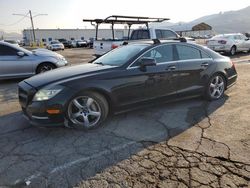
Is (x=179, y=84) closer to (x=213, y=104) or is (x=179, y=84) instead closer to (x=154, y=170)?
(x=213, y=104)

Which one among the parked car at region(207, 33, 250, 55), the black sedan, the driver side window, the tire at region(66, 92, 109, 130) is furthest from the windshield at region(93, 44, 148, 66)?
the parked car at region(207, 33, 250, 55)

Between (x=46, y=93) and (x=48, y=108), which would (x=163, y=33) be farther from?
(x=48, y=108)

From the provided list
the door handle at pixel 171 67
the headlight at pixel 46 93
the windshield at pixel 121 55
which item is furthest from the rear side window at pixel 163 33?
the headlight at pixel 46 93

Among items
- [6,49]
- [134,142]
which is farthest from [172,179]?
[6,49]

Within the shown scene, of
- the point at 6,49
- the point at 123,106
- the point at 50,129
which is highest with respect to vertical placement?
the point at 6,49

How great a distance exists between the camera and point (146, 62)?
15.5 ft

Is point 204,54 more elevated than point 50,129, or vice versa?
point 204,54

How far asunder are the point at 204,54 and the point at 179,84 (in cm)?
110

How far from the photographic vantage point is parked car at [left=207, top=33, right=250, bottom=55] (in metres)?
16.5

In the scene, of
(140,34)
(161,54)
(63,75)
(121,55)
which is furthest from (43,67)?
(140,34)

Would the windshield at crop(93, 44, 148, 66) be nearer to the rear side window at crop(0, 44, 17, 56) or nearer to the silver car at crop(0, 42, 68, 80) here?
the silver car at crop(0, 42, 68, 80)

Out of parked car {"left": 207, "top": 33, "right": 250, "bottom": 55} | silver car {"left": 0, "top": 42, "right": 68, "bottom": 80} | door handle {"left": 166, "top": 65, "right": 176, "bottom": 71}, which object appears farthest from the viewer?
parked car {"left": 207, "top": 33, "right": 250, "bottom": 55}

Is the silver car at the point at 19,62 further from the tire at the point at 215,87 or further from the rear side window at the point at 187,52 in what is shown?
the tire at the point at 215,87

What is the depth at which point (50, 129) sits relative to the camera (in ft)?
14.8
